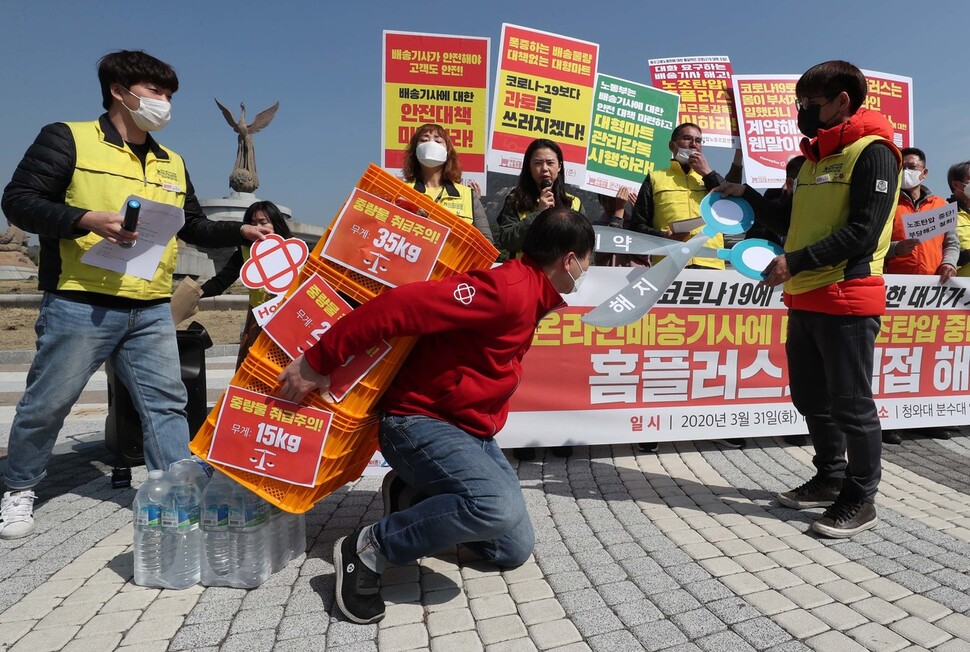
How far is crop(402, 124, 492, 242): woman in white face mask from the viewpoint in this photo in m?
4.07

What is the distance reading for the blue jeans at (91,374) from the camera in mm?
2719

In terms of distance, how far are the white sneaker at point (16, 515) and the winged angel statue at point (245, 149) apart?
25.5 m

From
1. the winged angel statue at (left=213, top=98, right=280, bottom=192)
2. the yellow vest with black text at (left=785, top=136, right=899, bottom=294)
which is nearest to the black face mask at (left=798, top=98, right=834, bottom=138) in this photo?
the yellow vest with black text at (left=785, top=136, right=899, bottom=294)

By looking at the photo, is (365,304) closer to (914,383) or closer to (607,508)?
→ (607,508)

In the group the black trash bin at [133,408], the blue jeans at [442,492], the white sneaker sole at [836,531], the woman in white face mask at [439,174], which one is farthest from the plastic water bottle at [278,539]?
the white sneaker sole at [836,531]

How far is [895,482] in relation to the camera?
12.3 feet

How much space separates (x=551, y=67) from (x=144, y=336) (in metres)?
4.67

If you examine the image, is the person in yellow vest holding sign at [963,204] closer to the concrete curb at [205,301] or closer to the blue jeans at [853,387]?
the blue jeans at [853,387]

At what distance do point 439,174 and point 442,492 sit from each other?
8.49 ft

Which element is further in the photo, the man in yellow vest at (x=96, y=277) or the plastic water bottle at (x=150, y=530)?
the man in yellow vest at (x=96, y=277)

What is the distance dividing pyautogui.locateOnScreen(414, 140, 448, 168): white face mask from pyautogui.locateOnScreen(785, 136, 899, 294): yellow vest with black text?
7.21 ft

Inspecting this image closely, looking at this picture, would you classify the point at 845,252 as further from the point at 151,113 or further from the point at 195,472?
the point at 151,113

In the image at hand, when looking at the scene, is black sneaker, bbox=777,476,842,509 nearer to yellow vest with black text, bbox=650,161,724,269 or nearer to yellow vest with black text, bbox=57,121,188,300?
yellow vest with black text, bbox=650,161,724,269

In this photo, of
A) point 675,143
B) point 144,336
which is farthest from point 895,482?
point 144,336
